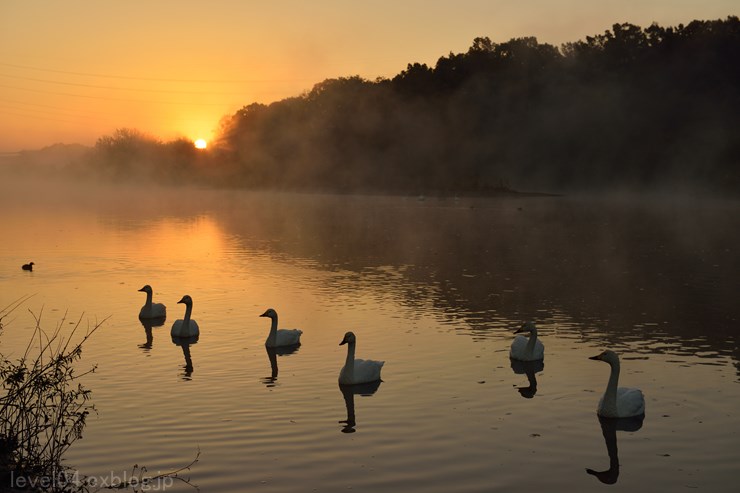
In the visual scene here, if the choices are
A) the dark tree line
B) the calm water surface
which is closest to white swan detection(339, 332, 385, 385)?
the calm water surface

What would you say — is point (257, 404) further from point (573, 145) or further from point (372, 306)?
point (573, 145)

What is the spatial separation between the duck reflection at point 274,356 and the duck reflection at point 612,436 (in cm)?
653

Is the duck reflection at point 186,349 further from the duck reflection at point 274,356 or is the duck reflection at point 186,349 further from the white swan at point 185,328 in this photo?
the duck reflection at point 274,356

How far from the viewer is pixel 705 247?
4656 cm

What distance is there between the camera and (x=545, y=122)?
411 ft

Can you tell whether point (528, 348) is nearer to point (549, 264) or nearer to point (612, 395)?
point (612, 395)

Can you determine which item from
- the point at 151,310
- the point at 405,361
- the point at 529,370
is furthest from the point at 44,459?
the point at 151,310

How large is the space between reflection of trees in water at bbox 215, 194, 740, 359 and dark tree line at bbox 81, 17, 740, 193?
4361 cm

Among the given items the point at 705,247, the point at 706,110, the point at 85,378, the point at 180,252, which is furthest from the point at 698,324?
the point at 706,110

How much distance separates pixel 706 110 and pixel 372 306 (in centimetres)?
9562

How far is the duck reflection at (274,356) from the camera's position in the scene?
1916 centimetres

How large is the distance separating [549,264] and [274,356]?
2087 centimetres

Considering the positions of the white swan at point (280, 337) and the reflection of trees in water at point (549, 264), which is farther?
the reflection of trees in water at point (549, 264)

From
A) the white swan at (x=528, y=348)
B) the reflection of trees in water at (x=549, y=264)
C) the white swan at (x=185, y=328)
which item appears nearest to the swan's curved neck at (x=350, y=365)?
the white swan at (x=528, y=348)
